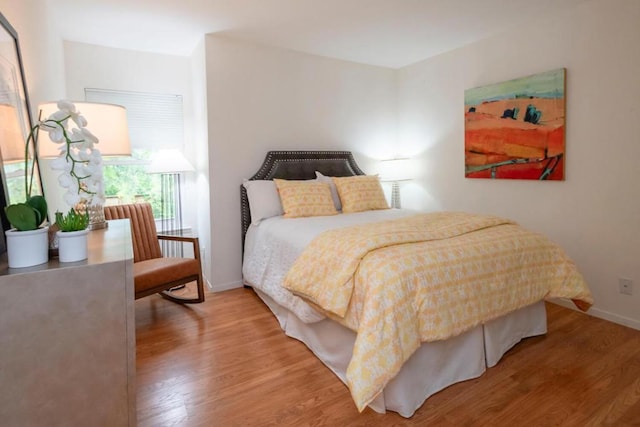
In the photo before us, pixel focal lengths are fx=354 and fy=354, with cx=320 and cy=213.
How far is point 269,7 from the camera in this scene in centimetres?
283

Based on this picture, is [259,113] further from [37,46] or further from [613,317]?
[613,317]

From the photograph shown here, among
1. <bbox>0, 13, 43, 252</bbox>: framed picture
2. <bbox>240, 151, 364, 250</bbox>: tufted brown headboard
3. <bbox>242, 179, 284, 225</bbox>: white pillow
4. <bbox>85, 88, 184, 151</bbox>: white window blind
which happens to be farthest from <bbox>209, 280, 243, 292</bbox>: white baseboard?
<bbox>0, 13, 43, 252</bbox>: framed picture

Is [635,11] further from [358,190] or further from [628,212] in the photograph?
[358,190]

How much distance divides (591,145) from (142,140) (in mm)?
4185

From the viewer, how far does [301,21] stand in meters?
3.11

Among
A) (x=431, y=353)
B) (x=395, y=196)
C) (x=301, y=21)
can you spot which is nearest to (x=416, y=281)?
(x=431, y=353)

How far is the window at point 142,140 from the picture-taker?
12.2ft

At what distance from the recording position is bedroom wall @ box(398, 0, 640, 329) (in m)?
2.62

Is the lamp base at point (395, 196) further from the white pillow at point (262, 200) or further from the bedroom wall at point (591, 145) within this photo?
the white pillow at point (262, 200)

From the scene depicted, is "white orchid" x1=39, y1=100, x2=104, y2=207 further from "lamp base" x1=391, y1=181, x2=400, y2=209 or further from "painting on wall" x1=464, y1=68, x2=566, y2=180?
"lamp base" x1=391, y1=181, x2=400, y2=209

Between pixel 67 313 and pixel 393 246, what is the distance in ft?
4.84

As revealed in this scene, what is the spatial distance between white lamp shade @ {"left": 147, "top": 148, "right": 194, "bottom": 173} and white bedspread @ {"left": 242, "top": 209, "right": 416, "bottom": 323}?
932 millimetres

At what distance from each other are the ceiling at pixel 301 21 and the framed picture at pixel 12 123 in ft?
4.61

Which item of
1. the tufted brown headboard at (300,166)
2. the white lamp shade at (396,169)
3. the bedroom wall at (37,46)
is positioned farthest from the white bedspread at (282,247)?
the bedroom wall at (37,46)
